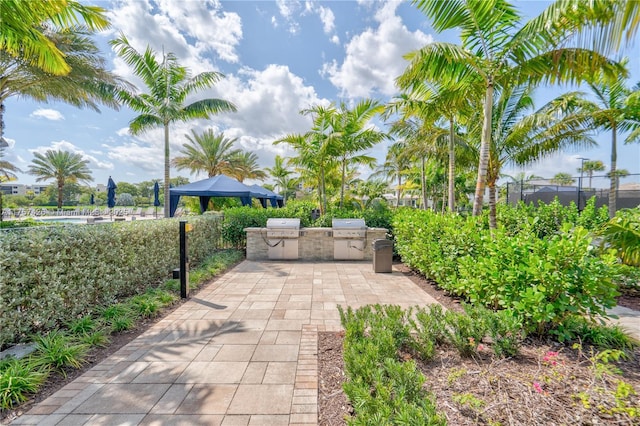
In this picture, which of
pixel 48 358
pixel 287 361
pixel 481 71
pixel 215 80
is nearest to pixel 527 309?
pixel 287 361

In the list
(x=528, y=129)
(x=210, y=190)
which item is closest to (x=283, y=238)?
(x=210, y=190)

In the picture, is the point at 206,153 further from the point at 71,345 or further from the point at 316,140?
the point at 71,345

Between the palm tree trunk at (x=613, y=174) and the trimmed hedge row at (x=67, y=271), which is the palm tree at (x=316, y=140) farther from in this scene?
the palm tree trunk at (x=613, y=174)

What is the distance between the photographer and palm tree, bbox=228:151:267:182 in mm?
21016

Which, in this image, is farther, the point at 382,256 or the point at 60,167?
the point at 60,167

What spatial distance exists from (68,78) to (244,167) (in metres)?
13.8

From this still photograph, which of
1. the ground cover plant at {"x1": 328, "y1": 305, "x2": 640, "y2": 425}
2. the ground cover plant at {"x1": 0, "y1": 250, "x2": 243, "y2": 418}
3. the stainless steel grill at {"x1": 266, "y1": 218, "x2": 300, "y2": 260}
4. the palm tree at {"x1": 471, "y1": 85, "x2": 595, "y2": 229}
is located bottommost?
the ground cover plant at {"x1": 0, "y1": 250, "x2": 243, "y2": 418}

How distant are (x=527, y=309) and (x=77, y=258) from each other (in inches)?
210

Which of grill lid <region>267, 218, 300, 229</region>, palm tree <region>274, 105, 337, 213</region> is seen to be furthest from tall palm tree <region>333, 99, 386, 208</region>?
grill lid <region>267, 218, 300, 229</region>

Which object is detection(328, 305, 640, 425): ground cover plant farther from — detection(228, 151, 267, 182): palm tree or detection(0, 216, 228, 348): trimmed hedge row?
detection(228, 151, 267, 182): palm tree

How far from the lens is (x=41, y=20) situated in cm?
395

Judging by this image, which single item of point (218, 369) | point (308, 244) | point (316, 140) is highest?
point (316, 140)

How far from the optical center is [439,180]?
18516 mm

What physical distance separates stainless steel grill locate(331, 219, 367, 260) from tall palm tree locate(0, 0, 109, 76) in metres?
6.45
